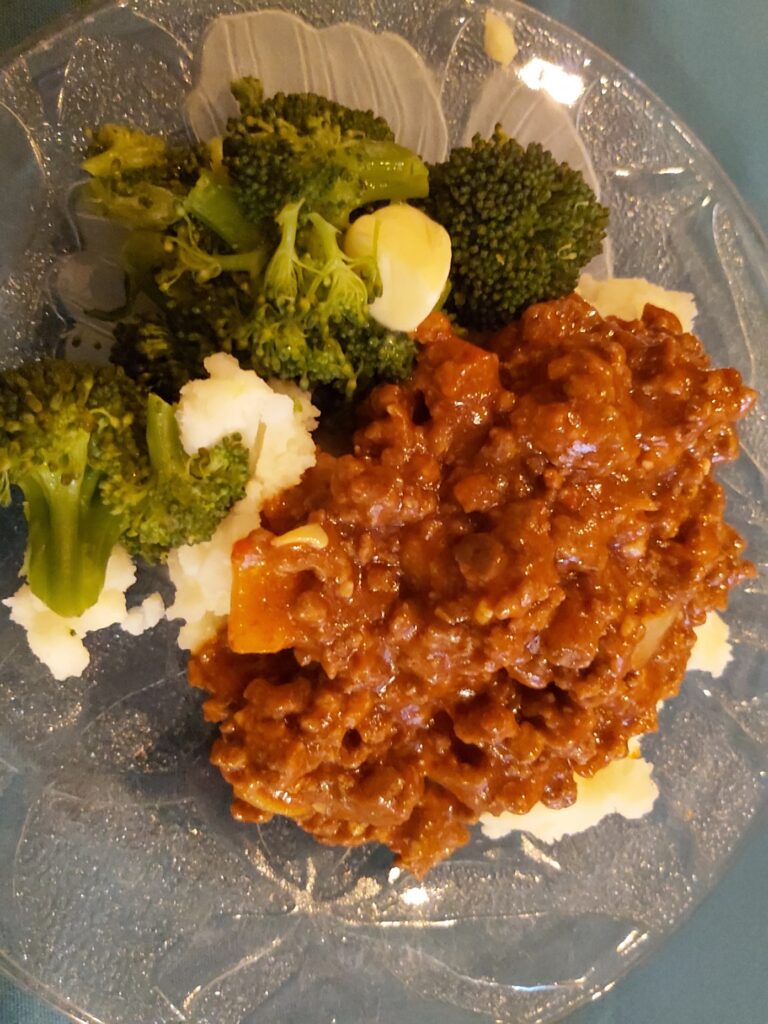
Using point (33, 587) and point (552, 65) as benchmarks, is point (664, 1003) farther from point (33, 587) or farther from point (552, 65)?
point (552, 65)

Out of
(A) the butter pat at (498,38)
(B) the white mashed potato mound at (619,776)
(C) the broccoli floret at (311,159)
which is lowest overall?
(B) the white mashed potato mound at (619,776)

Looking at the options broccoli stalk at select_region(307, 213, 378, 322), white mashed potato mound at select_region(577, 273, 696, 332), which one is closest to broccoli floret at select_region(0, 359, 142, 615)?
broccoli stalk at select_region(307, 213, 378, 322)

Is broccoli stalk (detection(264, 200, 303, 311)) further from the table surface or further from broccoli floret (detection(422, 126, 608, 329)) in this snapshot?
the table surface

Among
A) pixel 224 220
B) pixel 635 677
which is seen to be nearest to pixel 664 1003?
pixel 635 677

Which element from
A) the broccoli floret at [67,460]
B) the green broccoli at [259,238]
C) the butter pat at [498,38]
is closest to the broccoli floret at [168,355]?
the green broccoli at [259,238]

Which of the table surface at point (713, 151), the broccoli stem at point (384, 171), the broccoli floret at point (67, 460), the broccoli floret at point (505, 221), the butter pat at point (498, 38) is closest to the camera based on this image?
the broccoli floret at point (67, 460)

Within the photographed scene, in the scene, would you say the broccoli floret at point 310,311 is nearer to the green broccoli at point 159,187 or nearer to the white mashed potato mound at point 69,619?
the green broccoli at point 159,187

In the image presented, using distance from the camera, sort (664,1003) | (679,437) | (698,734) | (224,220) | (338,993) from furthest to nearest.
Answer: (664,1003), (698,734), (338,993), (679,437), (224,220)
